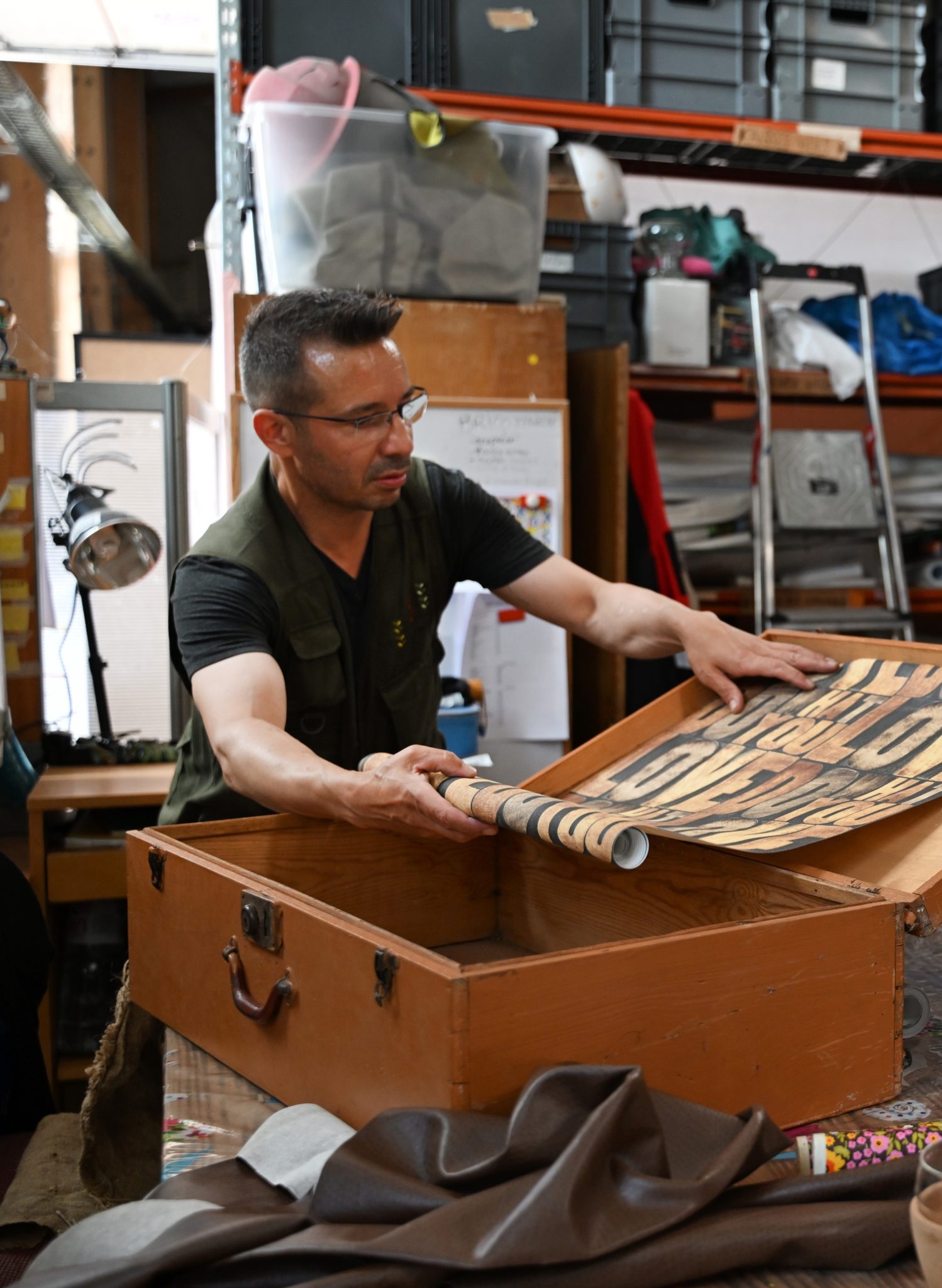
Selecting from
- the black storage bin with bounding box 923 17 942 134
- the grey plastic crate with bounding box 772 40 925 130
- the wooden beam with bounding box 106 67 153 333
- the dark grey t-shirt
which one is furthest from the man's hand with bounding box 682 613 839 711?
the wooden beam with bounding box 106 67 153 333

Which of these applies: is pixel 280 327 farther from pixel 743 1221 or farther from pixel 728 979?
pixel 743 1221

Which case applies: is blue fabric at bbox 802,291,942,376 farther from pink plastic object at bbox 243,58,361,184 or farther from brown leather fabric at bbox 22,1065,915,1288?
brown leather fabric at bbox 22,1065,915,1288

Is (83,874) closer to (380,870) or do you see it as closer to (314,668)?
(314,668)

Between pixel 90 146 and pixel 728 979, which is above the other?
pixel 90 146

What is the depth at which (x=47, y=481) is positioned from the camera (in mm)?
2816

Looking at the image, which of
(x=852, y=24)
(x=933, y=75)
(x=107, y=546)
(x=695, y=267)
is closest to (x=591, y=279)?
(x=695, y=267)

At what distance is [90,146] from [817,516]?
2880mm

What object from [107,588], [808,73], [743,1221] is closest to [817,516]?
[808,73]

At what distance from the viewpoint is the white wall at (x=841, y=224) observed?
397 cm

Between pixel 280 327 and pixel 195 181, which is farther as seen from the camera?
pixel 195 181

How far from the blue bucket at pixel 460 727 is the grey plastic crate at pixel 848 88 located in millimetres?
1829

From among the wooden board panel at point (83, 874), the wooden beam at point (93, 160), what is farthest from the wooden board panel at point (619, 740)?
the wooden beam at point (93, 160)

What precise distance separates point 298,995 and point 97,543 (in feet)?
5.68

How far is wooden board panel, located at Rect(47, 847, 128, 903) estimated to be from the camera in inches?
97.0
